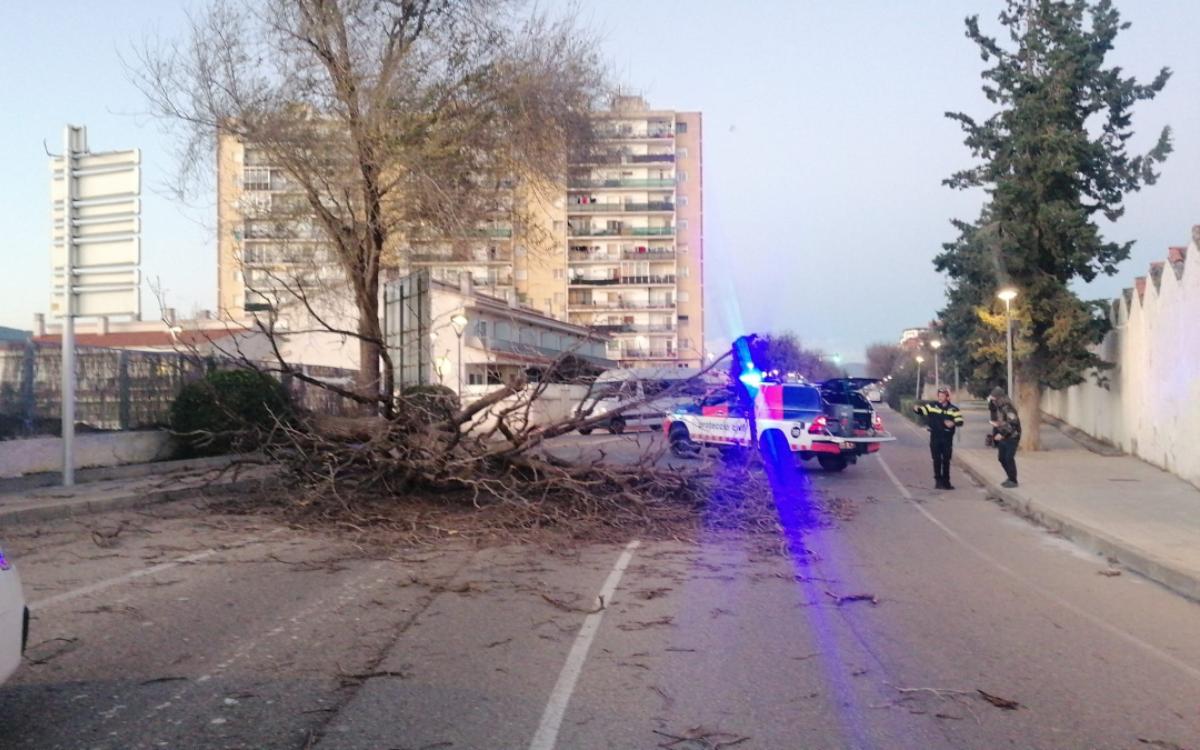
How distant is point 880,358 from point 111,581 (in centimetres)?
12352

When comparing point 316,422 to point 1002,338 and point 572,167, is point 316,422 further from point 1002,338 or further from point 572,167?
point 1002,338

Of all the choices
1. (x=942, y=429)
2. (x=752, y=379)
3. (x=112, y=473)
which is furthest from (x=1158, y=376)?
(x=112, y=473)

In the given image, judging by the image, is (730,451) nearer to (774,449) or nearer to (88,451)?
(774,449)

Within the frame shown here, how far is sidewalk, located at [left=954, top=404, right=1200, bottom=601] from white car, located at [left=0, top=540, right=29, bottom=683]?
9.09m

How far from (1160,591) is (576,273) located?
7836cm

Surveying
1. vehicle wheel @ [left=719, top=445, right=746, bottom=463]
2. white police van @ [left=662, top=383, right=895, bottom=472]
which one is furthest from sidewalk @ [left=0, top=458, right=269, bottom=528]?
vehicle wheel @ [left=719, top=445, right=746, bottom=463]

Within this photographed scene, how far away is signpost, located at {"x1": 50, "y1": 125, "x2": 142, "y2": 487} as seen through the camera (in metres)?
16.0

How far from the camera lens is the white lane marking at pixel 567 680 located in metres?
5.11

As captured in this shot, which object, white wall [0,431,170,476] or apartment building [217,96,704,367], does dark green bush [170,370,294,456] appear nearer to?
white wall [0,431,170,476]

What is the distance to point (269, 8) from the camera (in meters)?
22.1

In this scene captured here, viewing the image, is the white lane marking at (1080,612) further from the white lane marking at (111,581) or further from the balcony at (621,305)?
the balcony at (621,305)

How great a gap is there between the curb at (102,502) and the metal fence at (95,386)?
6.36 feet

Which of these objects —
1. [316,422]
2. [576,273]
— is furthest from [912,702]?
[576,273]

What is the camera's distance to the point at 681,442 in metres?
23.2
